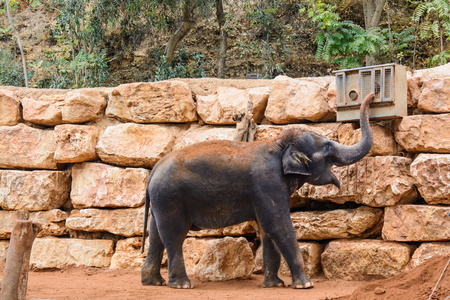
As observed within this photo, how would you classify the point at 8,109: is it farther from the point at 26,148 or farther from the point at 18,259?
the point at 18,259

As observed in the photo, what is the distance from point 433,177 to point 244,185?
7.11 ft

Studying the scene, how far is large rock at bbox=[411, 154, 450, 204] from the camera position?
6.22 metres

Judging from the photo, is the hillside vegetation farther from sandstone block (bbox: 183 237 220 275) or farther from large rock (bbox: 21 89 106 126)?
sandstone block (bbox: 183 237 220 275)

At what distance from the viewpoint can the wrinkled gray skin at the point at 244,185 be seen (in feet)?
19.7

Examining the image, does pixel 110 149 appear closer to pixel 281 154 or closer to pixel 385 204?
pixel 281 154

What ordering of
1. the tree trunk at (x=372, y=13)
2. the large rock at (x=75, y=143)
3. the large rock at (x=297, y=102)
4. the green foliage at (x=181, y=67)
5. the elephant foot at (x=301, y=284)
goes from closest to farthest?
1. the elephant foot at (x=301, y=284)
2. the large rock at (x=297, y=102)
3. the large rock at (x=75, y=143)
4. the tree trunk at (x=372, y=13)
5. the green foliage at (x=181, y=67)

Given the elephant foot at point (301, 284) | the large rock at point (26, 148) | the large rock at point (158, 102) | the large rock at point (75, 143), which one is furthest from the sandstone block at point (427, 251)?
the large rock at point (26, 148)

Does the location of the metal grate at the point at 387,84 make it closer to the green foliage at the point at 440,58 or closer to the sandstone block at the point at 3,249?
the green foliage at the point at 440,58

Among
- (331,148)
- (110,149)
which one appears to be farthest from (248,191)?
(110,149)

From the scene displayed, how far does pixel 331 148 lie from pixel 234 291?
190 cm

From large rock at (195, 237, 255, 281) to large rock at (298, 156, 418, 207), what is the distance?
1.15 metres

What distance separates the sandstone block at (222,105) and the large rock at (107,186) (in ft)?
3.86

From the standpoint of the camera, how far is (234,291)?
5844 mm

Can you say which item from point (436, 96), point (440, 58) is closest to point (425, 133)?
point (436, 96)
